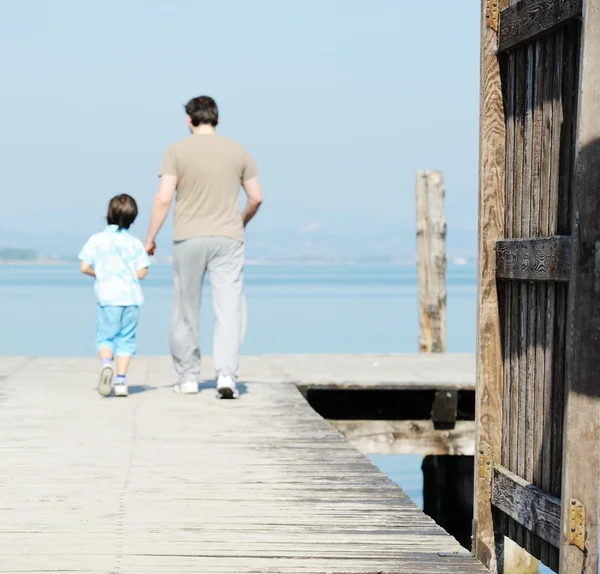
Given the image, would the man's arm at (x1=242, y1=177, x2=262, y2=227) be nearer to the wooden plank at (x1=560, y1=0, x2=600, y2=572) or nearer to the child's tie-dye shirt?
the child's tie-dye shirt

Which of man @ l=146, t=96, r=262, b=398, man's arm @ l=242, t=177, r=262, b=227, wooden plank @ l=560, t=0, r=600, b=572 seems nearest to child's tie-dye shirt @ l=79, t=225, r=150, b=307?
man @ l=146, t=96, r=262, b=398

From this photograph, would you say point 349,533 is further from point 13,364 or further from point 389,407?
point 13,364

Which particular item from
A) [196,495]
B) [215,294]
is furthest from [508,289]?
[215,294]

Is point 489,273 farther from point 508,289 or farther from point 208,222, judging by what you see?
point 208,222

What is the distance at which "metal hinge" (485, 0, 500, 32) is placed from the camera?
16.3ft

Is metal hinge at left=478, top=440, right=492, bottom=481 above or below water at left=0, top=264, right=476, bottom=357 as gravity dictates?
above

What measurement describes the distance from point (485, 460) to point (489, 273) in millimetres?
745

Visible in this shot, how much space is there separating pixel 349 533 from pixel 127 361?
4926 millimetres

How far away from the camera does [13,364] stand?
1257cm

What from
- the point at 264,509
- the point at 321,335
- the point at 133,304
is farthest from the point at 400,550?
the point at 321,335

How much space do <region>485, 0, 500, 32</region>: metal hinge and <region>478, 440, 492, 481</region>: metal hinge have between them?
164 cm

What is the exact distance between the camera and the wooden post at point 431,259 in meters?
14.7

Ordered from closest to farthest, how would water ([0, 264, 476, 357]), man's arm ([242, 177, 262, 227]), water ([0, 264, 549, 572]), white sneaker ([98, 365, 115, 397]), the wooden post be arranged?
man's arm ([242, 177, 262, 227]), white sneaker ([98, 365, 115, 397]), the wooden post, water ([0, 264, 549, 572]), water ([0, 264, 476, 357])

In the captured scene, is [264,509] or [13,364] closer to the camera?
[264,509]
